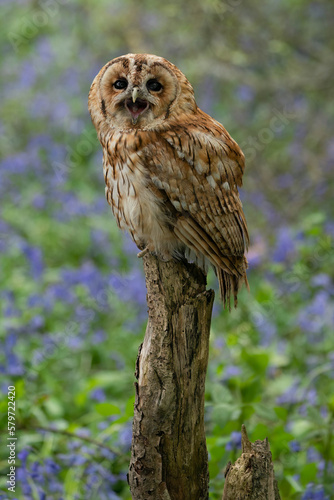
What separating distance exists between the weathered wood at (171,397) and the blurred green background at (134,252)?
34cm

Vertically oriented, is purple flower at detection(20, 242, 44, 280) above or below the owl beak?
above

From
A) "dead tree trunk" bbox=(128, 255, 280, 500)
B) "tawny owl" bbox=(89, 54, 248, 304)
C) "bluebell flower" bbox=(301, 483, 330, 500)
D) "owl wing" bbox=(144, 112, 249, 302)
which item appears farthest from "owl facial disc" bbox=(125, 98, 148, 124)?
"bluebell flower" bbox=(301, 483, 330, 500)

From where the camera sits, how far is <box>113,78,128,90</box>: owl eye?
2.60m

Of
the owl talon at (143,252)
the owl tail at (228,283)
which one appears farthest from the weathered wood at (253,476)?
the owl talon at (143,252)

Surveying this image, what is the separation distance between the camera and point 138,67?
8.28ft

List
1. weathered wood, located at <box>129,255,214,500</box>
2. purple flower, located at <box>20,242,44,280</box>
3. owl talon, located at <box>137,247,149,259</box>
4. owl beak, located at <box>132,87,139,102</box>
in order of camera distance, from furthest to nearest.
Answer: purple flower, located at <box>20,242,44,280</box> < owl talon, located at <box>137,247,149,259</box> < owl beak, located at <box>132,87,139,102</box> < weathered wood, located at <box>129,255,214,500</box>

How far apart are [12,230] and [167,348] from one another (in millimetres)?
4459

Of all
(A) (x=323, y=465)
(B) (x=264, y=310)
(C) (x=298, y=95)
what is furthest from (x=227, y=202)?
(C) (x=298, y=95)

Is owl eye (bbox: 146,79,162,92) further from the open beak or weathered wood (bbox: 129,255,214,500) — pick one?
weathered wood (bbox: 129,255,214,500)

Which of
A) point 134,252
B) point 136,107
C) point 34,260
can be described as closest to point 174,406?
point 136,107

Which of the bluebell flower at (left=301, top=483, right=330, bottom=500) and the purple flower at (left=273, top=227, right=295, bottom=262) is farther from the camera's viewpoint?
the purple flower at (left=273, top=227, right=295, bottom=262)

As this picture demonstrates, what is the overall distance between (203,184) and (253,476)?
1.17 metres

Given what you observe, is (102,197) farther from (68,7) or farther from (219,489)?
(219,489)

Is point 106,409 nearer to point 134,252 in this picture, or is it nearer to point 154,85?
point 154,85
